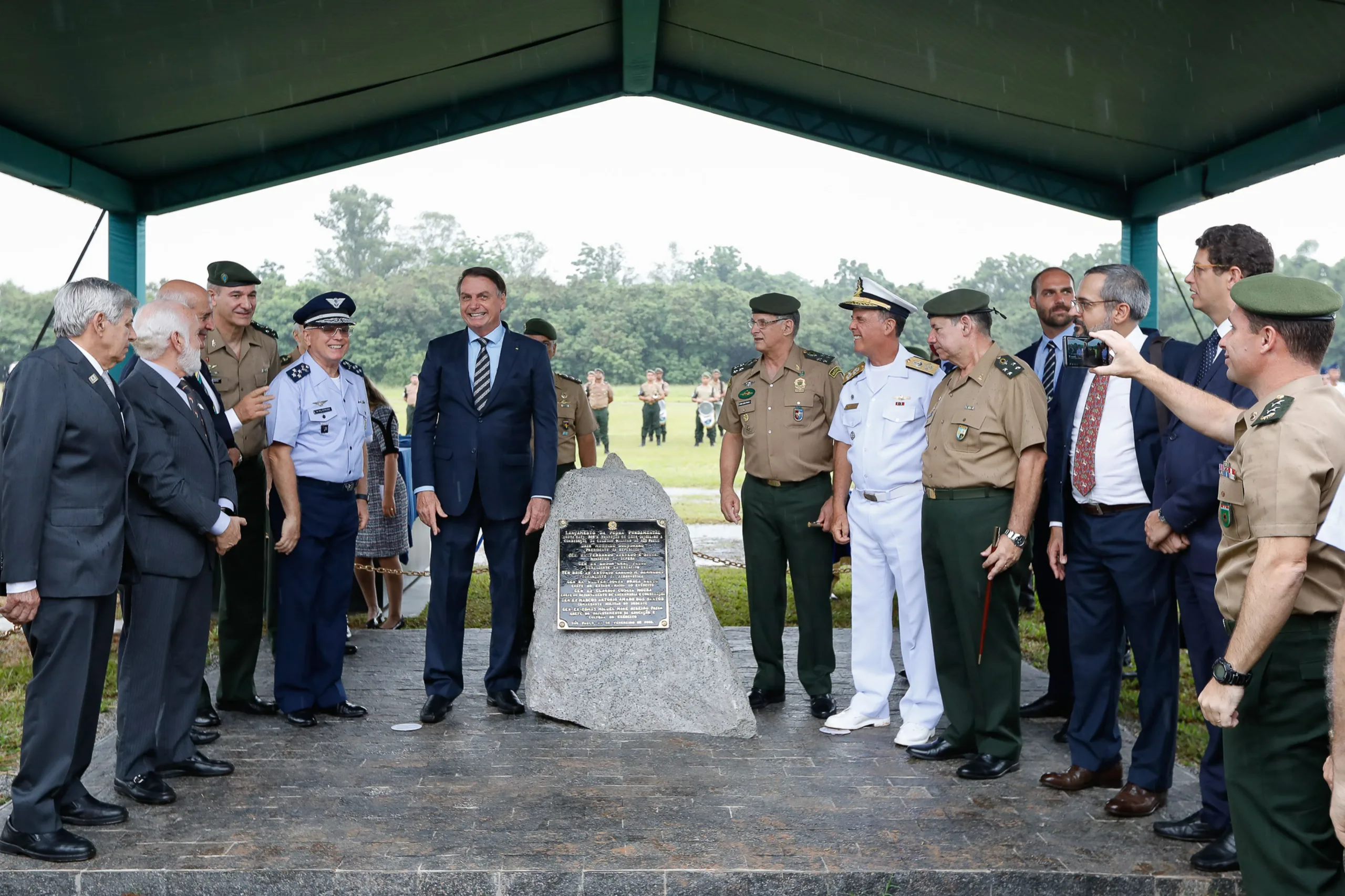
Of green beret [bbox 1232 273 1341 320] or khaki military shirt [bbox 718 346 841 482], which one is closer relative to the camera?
green beret [bbox 1232 273 1341 320]

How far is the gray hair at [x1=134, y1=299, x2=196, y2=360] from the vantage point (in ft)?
13.6

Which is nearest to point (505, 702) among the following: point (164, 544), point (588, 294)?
point (164, 544)

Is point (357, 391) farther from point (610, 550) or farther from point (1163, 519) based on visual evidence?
point (1163, 519)

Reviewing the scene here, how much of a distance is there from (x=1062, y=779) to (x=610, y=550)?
2.29m

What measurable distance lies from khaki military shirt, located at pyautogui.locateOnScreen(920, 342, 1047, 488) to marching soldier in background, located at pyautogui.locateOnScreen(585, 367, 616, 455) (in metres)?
13.5

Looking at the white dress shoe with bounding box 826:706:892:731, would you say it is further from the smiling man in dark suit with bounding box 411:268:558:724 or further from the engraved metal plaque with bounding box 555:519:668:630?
the smiling man in dark suit with bounding box 411:268:558:724

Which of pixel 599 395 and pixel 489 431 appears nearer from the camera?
pixel 489 431

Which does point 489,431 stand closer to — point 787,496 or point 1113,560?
point 787,496

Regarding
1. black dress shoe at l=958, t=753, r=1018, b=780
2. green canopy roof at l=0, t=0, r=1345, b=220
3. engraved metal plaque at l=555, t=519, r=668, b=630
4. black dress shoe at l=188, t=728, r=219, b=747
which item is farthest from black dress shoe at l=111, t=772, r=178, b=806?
green canopy roof at l=0, t=0, r=1345, b=220

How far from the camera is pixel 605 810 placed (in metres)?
3.99

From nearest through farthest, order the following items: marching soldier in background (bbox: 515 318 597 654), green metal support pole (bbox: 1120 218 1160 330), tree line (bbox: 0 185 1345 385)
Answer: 1. marching soldier in background (bbox: 515 318 597 654)
2. green metal support pole (bbox: 1120 218 1160 330)
3. tree line (bbox: 0 185 1345 385)

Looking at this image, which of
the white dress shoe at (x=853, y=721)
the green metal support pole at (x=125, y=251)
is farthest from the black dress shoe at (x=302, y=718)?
the green metal support pole at (x=125, y=251)

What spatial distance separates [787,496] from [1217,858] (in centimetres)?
254

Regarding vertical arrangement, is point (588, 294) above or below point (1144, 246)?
above
